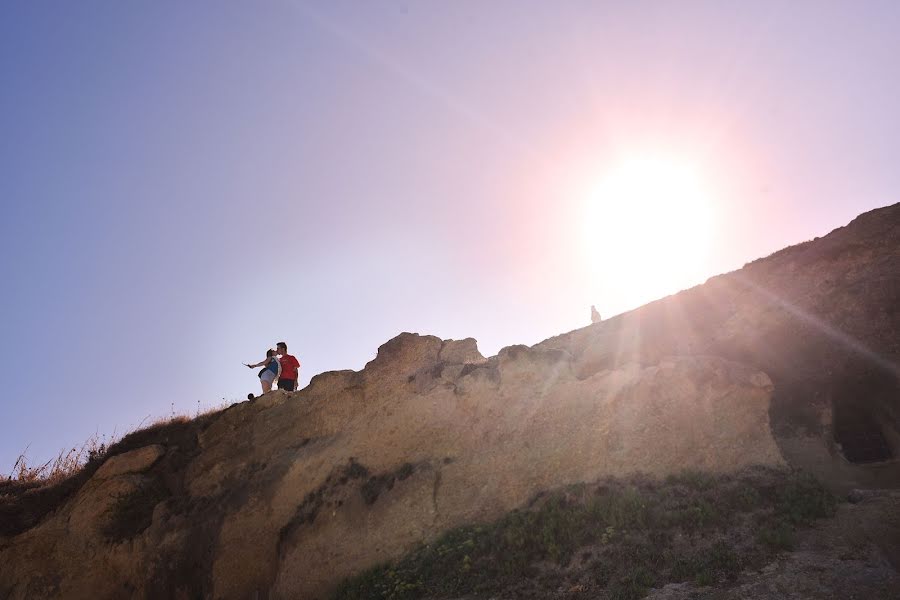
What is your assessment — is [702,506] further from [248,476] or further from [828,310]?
[248,476]

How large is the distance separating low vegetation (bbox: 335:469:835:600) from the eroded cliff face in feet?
1.82

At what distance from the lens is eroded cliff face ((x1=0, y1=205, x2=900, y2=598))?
10406mm

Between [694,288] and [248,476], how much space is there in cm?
1215

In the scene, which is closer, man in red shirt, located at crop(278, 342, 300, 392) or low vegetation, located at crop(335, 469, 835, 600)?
low vegetation, located at crop(335, 469, 835, 600)

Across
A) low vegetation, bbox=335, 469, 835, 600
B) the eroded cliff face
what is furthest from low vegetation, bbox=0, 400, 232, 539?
low vegetation, bbox=335, 469, 835, 600

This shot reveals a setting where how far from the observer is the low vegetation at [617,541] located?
7.85 m

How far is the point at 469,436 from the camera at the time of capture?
12430 millimetres

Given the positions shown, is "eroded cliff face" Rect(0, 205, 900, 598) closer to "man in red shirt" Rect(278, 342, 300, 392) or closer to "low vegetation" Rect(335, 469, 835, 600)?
"low vegetation" Rect(335, 469, 835, 600)

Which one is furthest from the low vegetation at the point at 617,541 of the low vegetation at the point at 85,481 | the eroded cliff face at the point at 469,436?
the low vegetation at the point at 85,481

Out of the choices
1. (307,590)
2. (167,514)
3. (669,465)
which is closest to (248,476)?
(167,514)

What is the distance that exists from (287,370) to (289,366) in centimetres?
16

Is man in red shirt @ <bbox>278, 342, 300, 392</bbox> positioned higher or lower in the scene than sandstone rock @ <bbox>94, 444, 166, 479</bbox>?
higher

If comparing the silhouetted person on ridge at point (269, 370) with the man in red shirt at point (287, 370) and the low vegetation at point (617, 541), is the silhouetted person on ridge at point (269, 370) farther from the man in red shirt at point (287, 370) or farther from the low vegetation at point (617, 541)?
the low vegetation at point (617, 541)

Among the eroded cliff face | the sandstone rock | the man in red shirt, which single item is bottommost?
the eroded cliff face
